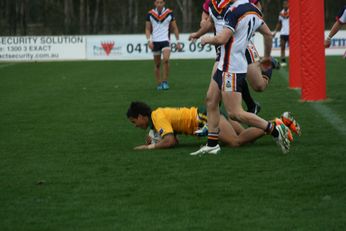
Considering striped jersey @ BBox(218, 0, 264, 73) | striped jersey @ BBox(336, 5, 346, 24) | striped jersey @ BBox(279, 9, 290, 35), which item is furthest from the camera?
striped jersey @ BBox(279, 9, 290, 35)

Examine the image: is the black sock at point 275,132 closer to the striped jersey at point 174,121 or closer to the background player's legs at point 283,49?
the striped jersey at point 174,121

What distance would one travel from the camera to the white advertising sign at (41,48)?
37.0m

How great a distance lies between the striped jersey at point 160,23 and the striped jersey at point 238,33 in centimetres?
1085

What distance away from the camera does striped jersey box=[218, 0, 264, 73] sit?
8.74 m

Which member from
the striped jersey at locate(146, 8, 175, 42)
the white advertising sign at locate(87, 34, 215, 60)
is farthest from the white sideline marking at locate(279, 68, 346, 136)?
the white advertising sign at locate(87, 34, 215, 60)

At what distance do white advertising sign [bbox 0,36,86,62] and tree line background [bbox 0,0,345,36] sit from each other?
122 inches

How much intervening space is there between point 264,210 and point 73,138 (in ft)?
16.5

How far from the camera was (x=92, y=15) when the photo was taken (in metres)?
64.6

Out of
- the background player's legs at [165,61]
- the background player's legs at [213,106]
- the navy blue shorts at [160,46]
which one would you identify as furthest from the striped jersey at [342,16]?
the navy blue shorts at [160,46]

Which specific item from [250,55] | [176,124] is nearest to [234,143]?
[176,124]

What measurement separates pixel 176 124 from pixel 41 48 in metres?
28.4

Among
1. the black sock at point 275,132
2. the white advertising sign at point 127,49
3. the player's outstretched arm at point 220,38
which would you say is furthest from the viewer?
the white advertising sign at point 127,49

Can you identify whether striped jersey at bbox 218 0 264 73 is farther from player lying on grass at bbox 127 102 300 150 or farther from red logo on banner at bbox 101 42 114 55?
red logo on banner at bbox 101 42 114 55

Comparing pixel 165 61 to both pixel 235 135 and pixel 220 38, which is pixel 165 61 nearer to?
pixel 235 135
